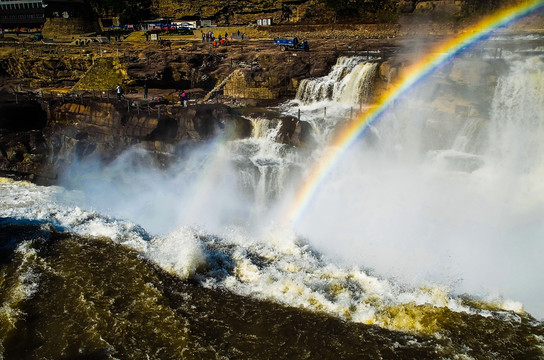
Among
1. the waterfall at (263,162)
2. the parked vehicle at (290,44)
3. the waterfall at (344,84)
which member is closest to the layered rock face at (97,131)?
the waterfall at (263,162)

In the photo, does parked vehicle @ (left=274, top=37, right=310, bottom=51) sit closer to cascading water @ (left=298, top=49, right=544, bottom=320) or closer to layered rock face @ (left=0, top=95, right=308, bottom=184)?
layered rock face @ (left=0, top=95, right=308, bottom=184)

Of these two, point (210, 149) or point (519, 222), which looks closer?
point (519, 222)

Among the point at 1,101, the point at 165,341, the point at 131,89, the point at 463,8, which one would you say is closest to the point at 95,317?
the point at 165,341

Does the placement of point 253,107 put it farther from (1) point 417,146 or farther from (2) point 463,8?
(2) point 463,8

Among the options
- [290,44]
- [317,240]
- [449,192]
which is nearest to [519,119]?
[449,192]

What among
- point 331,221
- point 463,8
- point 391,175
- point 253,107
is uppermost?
point 463,8

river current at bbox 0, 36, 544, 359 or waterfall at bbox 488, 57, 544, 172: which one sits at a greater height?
waterfall at bbox 488, 57, 544, 172

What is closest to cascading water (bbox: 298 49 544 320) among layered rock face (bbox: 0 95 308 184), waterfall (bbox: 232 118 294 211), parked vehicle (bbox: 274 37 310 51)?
waterfall (bbox: 232 118 294 211)
